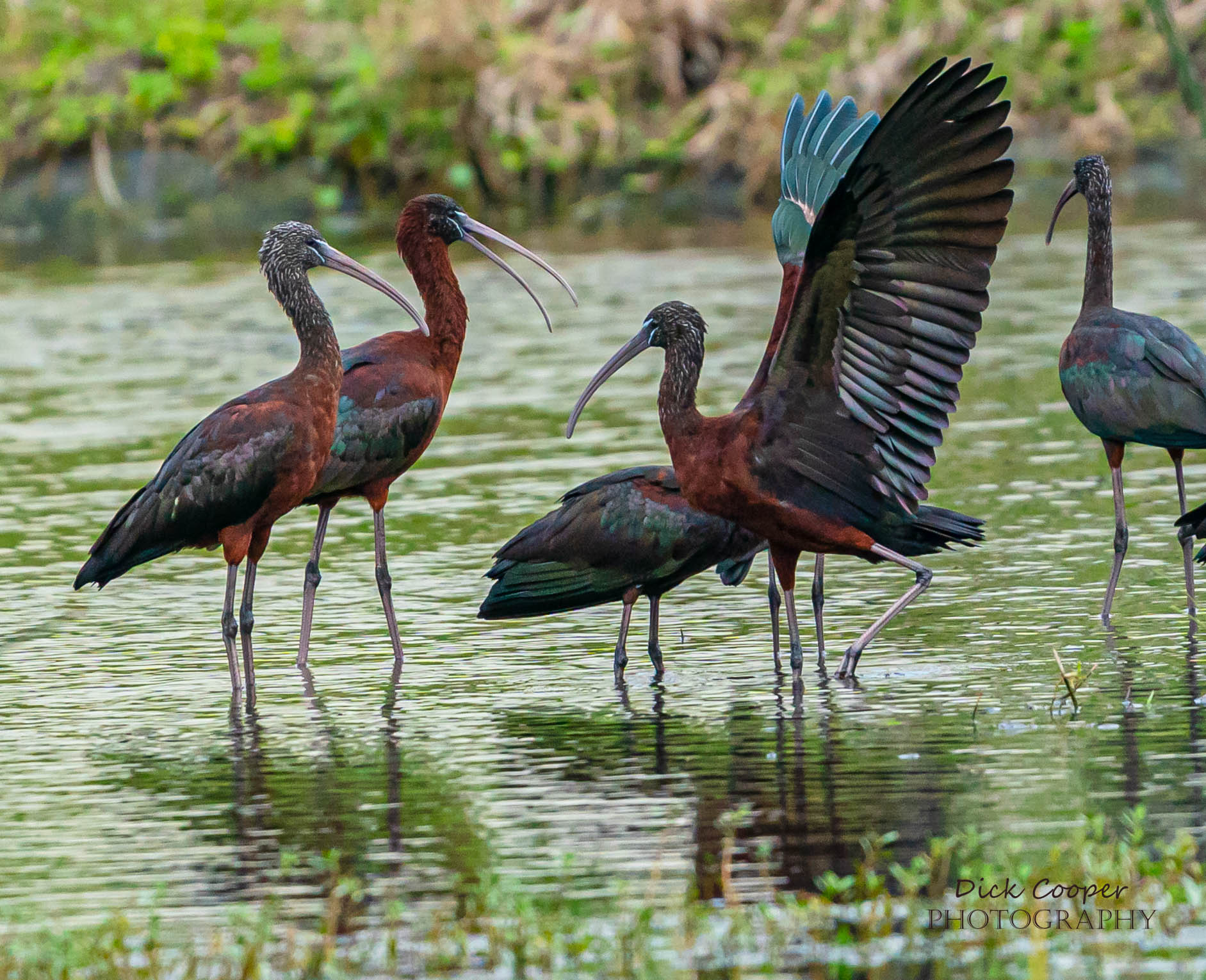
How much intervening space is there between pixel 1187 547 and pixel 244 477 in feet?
13.4

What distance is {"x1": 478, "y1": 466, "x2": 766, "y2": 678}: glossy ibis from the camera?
9219mm

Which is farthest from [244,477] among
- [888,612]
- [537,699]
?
[888,612]

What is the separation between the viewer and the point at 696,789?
23.7 feet

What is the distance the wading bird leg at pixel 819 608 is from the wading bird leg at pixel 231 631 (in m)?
2.35

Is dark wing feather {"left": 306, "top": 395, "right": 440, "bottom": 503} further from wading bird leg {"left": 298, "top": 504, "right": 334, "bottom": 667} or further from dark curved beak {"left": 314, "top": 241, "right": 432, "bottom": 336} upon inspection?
dark curved beak {"left": 314, "top": 241, "right": 432, "bottom": 336}

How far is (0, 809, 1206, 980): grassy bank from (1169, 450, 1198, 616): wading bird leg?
10.4 ft

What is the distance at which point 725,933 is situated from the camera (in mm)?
5750

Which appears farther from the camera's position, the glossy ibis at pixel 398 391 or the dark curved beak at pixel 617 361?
the glossy ibis at pixel 398 391

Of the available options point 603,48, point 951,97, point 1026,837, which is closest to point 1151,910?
point 1026,837

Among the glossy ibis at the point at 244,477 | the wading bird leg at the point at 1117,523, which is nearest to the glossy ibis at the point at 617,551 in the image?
the glossy ibis at the point at 244,477

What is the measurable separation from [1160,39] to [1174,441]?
2102 centimetres

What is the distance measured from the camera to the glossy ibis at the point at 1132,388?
31.1ft

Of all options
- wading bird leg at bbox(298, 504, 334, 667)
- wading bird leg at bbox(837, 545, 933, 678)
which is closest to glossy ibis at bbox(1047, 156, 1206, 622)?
wading bird leg at bbox(837, 545, 933, 678)

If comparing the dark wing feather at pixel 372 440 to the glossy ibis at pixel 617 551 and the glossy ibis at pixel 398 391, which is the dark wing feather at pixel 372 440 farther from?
the glossy ibis at pixel 617 551
